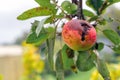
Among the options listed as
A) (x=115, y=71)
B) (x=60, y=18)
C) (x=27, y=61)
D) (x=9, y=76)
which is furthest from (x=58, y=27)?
(x=9, y=76)

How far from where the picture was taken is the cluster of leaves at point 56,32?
112 centimetres

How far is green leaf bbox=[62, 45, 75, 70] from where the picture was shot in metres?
1.22

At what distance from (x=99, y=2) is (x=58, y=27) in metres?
0.17

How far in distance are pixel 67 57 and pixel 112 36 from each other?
0.49 ft

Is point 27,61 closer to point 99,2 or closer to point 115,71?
point 115,71

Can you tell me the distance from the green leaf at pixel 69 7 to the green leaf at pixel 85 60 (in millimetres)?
127

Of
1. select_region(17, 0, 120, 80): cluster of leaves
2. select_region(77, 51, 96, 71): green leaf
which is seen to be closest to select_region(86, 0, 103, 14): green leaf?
select_region(17, 0, 120, 80): cluster of leaves

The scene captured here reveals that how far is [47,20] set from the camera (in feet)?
3.67

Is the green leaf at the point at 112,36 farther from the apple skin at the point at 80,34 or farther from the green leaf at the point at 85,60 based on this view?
the apple skin at the point at 80,34

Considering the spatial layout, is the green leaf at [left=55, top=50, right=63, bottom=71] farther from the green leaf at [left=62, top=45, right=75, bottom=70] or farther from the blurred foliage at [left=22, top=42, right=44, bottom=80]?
the blurred foliage at [left=22, top=42, right=44, bottom=80]

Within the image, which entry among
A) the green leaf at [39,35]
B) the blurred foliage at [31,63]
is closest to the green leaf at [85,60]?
the green leaf at [39,35]

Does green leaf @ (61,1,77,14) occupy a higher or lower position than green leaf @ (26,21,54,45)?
higher

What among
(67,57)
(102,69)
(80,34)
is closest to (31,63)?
(67,57)

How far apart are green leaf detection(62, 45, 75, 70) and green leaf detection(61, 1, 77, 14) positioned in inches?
5.0
